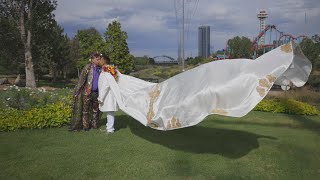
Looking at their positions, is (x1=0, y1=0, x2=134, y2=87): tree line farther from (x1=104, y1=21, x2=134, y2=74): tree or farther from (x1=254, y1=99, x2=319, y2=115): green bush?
(x1=254, y1=99, x2=319, y2=115): green bush

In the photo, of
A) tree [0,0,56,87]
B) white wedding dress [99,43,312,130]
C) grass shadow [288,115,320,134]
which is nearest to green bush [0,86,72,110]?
white wedding dress [99,43,312,130]

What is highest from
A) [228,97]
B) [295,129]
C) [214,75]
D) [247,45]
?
[247,45]

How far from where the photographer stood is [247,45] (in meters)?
63.1

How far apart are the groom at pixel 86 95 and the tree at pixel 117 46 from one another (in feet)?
78.2

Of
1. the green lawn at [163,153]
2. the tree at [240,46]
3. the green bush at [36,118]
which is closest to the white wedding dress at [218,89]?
the green lawn at [163,153]

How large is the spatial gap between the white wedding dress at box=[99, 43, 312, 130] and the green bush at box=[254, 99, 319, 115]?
631cm

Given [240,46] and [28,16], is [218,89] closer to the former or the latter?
[28,16]

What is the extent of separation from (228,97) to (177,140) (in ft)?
8.25

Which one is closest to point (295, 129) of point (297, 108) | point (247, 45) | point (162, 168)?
point (297, 108)

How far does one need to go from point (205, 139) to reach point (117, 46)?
83.7 feet

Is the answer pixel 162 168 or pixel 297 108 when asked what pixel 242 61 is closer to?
pixel 162 168

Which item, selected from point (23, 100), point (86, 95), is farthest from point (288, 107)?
point (23, 100)

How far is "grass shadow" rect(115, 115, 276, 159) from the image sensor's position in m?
6.67

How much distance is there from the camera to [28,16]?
24.8m
